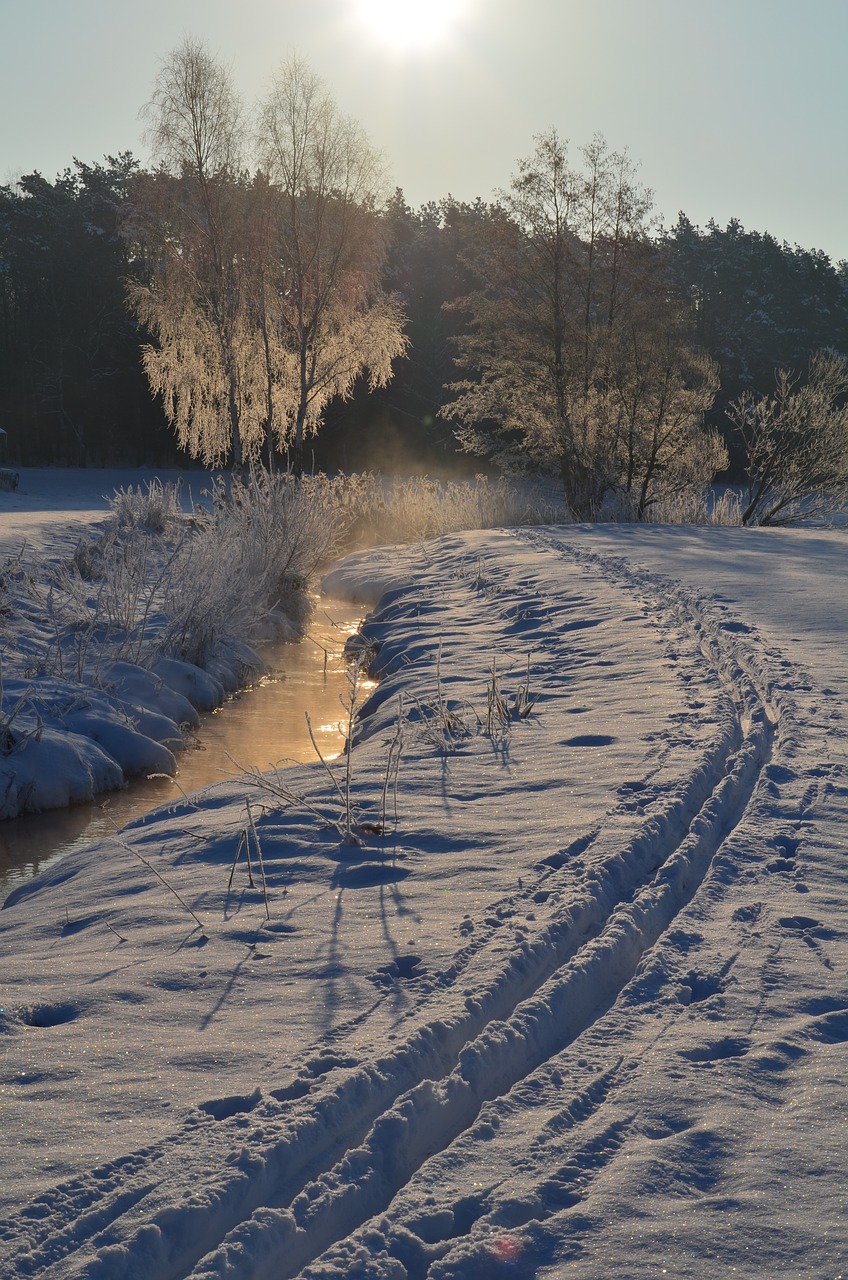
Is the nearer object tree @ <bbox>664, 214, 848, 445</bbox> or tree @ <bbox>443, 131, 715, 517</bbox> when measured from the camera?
tree @ <bbox>443, 131, 715, 517</bbox>

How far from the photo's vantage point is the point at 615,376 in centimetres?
1961

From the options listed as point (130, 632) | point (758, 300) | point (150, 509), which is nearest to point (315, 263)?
point (150, 509)

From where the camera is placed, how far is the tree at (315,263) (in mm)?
18828

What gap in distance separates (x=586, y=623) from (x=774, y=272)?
35927 mm

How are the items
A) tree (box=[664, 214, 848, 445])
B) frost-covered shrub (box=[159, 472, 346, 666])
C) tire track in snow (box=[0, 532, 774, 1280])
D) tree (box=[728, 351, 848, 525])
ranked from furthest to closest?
tree (box=[664, 214, 848, 445]) < tree (box=[728, 351, 848, 525]) < frost-covered shrub (box=[159, 472, 346, 666]) < tire track in snow (box=[0, 532, 774, 1280])

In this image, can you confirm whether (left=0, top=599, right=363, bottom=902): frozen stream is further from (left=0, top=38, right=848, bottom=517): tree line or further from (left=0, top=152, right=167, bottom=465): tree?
(left=0, top=152, right=167, bottom=465): tree

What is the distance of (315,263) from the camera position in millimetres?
19047

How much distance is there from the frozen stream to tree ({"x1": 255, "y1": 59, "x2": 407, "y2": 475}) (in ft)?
31.2

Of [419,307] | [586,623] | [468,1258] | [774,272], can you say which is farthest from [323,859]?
[774,272]

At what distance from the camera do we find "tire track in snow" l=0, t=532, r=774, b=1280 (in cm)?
189

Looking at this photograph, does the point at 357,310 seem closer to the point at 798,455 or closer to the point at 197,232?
the point at 197,232

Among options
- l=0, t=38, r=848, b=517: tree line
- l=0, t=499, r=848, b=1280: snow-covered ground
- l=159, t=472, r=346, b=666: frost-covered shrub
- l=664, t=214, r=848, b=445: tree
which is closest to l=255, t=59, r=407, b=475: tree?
l=0, t=38, r=848, b=517: tree line

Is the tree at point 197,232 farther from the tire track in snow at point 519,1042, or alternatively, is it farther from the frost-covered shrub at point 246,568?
the tire track in snow at point 519,1042

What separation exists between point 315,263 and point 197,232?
2.15 meters
